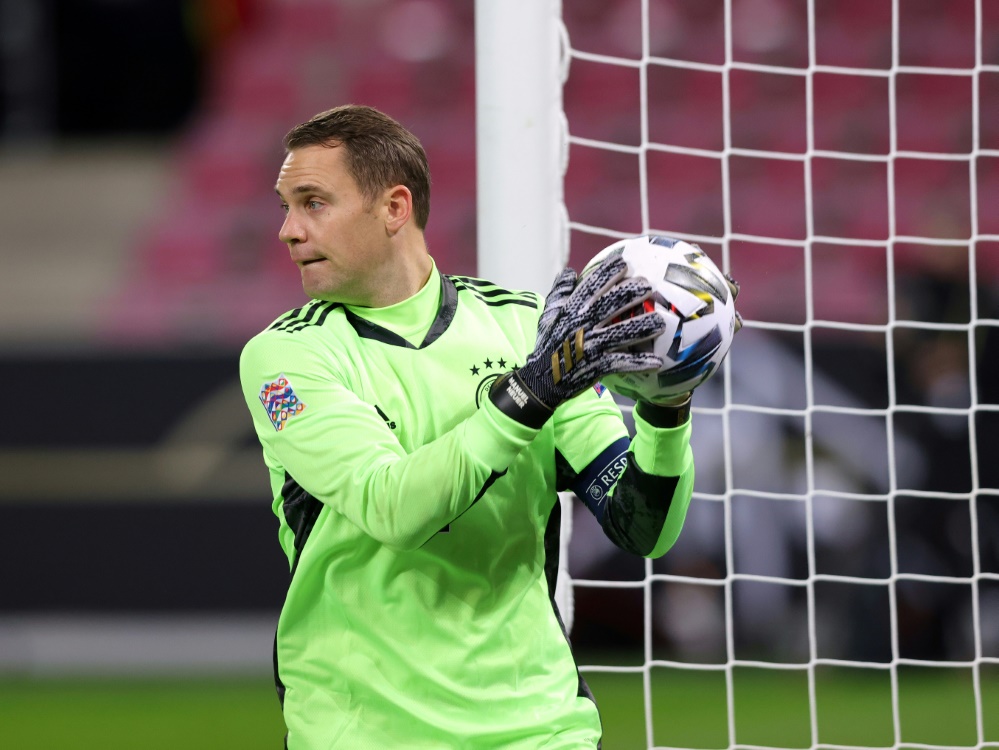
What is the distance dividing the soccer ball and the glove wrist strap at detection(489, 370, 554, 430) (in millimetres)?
137

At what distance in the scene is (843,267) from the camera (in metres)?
8.11

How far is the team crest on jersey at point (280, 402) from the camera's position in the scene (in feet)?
7.34

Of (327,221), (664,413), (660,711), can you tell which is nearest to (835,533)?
(660,711)

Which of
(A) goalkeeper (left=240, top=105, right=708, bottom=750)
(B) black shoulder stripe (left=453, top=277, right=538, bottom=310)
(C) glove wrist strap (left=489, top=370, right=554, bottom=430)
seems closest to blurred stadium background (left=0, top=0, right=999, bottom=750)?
(B) black shoulder stripe (left=453, top=277, right=538, bottom=310)

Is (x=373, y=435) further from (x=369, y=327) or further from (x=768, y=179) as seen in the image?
(x=768, y=179)

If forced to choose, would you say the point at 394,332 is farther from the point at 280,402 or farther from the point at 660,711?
the point at 660,711

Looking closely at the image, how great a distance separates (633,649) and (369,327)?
4329 mm

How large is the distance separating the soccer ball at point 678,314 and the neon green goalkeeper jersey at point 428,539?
110 millimetres

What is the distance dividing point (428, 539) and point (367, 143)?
70 cm

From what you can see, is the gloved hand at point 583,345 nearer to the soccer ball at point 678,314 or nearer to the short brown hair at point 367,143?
the soccer ball at point 678,314

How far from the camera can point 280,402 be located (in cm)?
226

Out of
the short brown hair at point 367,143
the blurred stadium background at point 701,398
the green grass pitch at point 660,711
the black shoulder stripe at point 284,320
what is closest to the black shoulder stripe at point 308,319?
the black shoulder stripe at point 284,320

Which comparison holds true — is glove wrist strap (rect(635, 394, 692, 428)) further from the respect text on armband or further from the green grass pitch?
the green grass pitch

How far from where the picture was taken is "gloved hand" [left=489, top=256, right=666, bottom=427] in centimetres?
200
